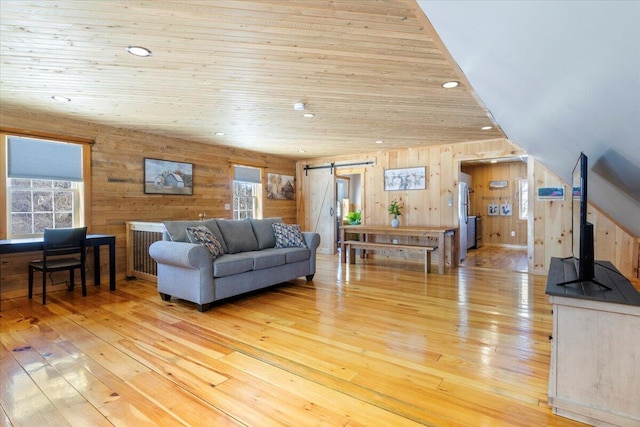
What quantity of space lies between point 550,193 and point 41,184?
6975 mm

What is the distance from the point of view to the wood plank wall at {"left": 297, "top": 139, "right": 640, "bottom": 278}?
457 cm

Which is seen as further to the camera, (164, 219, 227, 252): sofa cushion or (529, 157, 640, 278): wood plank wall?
(529, 157, 640, 278): wood plank wall

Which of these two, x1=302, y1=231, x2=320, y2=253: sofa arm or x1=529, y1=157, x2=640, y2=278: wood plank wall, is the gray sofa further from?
x1=529, y1=157, x2=640, y2=278: wood plank wall

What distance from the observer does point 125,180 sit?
15.5 ft

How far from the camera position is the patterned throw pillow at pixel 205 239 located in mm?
3561

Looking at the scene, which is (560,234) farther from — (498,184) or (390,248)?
(498,184)

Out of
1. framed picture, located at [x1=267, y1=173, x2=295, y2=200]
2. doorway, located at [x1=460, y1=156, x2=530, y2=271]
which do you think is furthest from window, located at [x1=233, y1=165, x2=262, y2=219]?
doorway, located at [x1=460, y1=156, x2=530, y2=271]

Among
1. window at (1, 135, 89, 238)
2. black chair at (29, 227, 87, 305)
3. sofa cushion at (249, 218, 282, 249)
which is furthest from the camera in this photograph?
sofa cushion at (249, 218, 282, 249)

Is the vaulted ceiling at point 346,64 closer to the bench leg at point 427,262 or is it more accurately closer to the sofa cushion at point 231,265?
the sofa cushion at point 231,265

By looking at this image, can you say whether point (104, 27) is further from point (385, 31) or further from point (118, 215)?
point (118, 215)

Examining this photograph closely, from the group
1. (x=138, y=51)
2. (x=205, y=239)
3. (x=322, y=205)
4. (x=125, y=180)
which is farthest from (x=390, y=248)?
(x=138, y=51)

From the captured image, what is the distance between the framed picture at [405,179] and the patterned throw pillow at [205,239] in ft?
12.5

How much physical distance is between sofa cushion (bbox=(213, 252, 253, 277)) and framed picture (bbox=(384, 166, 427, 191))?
3.60 metres

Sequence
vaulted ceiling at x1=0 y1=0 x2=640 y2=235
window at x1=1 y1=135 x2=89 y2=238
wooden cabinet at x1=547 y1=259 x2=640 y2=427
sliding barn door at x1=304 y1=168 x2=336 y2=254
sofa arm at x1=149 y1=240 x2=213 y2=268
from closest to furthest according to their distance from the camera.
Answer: vaulted ceiling at x1=0 y1=0 x2=640 y2=235 < wooden cabinet at x1=547 y1=259 x2=640 y2=427 < sofa arm at x1=149 y1=240 x2=213 y2=268 < window at x1=1 y1=135 x2=89 y2=238 < sliding barn door at x1=304 y1=168 x2=336 y2=254
